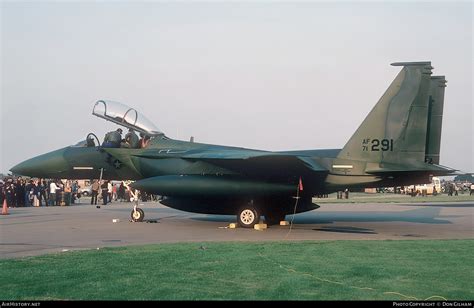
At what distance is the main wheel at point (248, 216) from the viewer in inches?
635

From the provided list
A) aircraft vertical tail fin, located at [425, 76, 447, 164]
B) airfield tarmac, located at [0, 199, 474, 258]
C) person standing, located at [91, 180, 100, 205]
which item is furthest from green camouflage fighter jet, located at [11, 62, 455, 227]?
person standing, located at [91, 180, 100, 205]

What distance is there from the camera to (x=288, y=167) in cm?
1539

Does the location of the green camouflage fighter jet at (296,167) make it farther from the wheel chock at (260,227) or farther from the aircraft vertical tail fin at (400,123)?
the wheel chock at (260,227)

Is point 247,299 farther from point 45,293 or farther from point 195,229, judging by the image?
point 195,229

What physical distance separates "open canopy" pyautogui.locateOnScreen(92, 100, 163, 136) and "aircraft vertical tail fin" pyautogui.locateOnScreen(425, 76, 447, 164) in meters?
8.98

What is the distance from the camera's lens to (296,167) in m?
15.4

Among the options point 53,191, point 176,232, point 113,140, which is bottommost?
point 176,232

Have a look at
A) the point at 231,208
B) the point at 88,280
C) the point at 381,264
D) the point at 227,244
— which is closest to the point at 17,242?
the point at 227,244

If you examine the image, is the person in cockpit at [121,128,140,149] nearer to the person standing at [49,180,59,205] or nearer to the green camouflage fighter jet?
the green camouflage fighter jet

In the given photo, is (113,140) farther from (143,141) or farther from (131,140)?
(143,141)

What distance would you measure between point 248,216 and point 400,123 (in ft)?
17.0

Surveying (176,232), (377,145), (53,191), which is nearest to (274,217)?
(176,232)

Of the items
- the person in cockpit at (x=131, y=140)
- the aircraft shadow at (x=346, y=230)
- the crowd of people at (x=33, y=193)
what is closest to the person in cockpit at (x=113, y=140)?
the person in cockpit at (x=131, y=140)

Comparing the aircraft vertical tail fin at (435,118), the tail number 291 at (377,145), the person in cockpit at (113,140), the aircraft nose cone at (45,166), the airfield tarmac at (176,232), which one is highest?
the aircraft vertical tail fin at (435,118)
